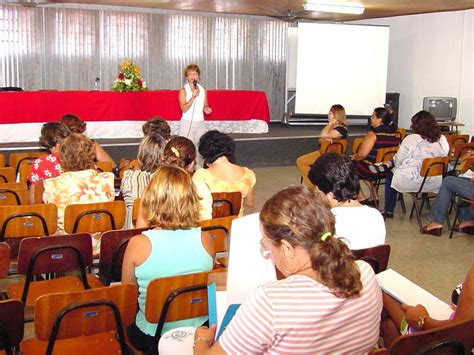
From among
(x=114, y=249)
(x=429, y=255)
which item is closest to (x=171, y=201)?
(x=114, y=249)

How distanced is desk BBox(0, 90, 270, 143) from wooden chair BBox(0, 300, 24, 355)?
736 centimetres

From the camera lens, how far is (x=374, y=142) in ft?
24.1

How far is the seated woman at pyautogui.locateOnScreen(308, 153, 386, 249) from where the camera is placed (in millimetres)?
3250

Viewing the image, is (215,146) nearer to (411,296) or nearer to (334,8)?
(411,296)

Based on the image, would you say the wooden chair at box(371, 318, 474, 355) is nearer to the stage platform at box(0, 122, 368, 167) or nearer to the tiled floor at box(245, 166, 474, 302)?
the tiled floor at box(245, 166, 474, 302)

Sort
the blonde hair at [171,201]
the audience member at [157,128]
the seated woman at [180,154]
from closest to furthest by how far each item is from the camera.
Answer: the blonde hair at [171,201]
the seated woman at [180,154]
the audience member at [157,128]

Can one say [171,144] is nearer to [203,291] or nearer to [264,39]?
[203,291]

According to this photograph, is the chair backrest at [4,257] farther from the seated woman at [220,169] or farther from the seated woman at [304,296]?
the seated woman at [220,169]

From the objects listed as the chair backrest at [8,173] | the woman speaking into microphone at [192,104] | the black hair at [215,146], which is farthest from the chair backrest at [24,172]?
the woman speaking into microphone at [192,104]

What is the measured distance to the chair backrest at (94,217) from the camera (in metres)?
3.89

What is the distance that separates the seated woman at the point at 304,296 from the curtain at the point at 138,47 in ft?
36.8

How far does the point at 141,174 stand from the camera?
14.4ft

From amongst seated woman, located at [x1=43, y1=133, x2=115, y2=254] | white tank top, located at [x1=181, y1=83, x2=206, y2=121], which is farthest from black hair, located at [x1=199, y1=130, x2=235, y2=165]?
white tank top, located at [x1=181, y1=83, x2=206, y2=121]

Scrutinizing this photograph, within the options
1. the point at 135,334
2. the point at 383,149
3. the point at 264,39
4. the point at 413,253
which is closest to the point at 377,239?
the point at 135,334
